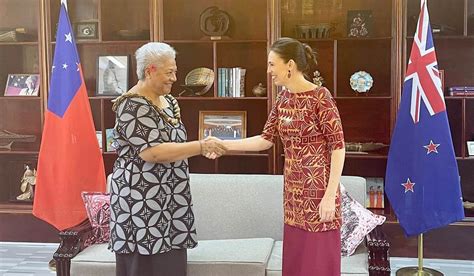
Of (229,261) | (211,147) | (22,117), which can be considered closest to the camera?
(211,147)

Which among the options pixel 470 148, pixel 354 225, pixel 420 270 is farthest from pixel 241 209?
pixel 470 148

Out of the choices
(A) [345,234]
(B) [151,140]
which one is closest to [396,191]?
(A) [345,234]

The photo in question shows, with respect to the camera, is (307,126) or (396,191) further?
(396,191)

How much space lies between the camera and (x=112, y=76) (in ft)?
15.4

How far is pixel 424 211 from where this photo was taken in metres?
3.65

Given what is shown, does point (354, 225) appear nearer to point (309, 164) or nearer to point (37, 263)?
point (309, 164)

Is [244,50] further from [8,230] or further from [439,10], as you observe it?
[8,230]

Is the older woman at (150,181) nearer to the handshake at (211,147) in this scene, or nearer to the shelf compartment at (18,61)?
the handshake at (211,147)

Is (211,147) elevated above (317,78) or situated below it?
below

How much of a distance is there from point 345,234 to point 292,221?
0.75 metres

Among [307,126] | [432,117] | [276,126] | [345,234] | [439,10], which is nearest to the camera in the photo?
[307,126]

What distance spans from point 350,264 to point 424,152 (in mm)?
1139

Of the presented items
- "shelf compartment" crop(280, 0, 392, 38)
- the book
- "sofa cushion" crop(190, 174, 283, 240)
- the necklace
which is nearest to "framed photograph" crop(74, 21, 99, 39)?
"shelf compartment" crop(280, 0, 392, 38)

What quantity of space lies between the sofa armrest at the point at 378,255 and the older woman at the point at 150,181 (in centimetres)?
91
